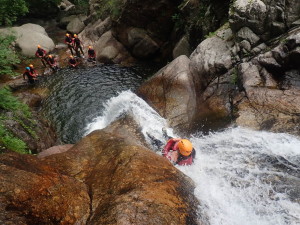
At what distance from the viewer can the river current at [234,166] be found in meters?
5.15

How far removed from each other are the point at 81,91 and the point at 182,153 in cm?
A: 960

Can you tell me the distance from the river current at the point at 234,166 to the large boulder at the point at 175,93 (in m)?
0.43

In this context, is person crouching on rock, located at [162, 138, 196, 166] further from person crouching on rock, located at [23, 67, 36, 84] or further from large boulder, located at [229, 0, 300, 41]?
person crouching on rock, located at [23, 67, 36, 84]

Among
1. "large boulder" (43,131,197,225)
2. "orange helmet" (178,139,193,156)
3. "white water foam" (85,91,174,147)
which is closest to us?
"large boulder" (43,131,197,225)

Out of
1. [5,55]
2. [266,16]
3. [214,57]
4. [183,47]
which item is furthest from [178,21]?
[5,55]

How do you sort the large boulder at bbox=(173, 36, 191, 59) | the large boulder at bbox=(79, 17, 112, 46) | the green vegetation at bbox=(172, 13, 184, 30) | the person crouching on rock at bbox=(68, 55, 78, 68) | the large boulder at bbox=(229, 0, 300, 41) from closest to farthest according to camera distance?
the large boulder at bbox=(229, 0, 300, 41)
the large boulder at bbox=(173, 36, 191, 59)
the green vegetation at bbox=(172, 13, 184, 30)
the person crouching on rock at bbox=(68, 55, 78, 68)
the large boulder at bbox=(79, 17, 112, 46)

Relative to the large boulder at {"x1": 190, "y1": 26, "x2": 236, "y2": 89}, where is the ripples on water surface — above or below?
below

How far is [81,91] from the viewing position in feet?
48.4

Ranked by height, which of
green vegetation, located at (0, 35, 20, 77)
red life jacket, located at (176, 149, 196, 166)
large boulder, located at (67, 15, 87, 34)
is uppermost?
large boulder, located at (67, 15, 87, 34)

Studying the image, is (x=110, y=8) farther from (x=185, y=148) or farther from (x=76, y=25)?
(x=185, y=148)

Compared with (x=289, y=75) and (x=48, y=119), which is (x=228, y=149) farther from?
(x=48, y=119)

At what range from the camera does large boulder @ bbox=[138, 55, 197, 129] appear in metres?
10.2

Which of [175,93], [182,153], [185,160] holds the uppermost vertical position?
[175,93]

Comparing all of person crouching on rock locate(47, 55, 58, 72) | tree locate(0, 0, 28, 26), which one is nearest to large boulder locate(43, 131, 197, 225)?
tree locate(0, 0, 28, 26)
